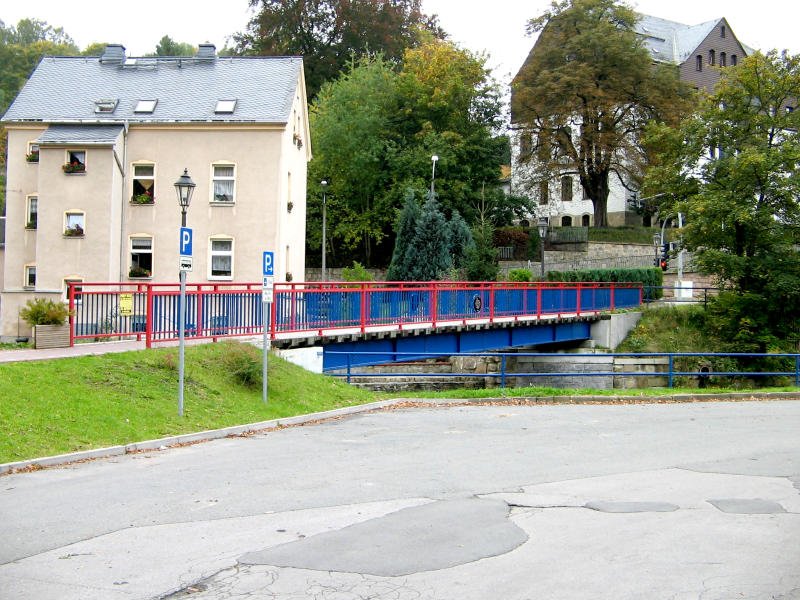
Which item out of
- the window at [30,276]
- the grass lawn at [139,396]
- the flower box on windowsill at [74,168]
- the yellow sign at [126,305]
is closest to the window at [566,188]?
Answer: the flower box on windowsill at [74,168]

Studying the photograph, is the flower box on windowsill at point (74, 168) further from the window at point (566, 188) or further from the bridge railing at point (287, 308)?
the window at point (566, 188)

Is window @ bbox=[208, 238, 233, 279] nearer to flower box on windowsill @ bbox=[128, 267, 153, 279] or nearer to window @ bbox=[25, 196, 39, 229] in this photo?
flower box on windowsill @ bbox=[128, 267, 153, 279]

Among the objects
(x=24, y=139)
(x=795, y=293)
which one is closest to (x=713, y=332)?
(x=795, y=293)

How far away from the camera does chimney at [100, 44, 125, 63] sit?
37781mm

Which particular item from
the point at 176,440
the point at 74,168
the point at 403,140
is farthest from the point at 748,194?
the point at 176,440

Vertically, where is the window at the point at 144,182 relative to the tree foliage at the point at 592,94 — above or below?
below

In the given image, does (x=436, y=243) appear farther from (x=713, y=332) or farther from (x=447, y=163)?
(x=713, y=332)

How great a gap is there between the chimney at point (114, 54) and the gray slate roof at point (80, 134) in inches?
206

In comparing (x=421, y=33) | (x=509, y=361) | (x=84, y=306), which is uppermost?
(x=421, y=33)

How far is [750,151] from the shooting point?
104ft

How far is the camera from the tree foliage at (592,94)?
5269 cm

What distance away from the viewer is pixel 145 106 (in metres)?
34.9

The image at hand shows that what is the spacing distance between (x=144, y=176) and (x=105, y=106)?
309cm

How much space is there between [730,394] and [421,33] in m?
41.0
